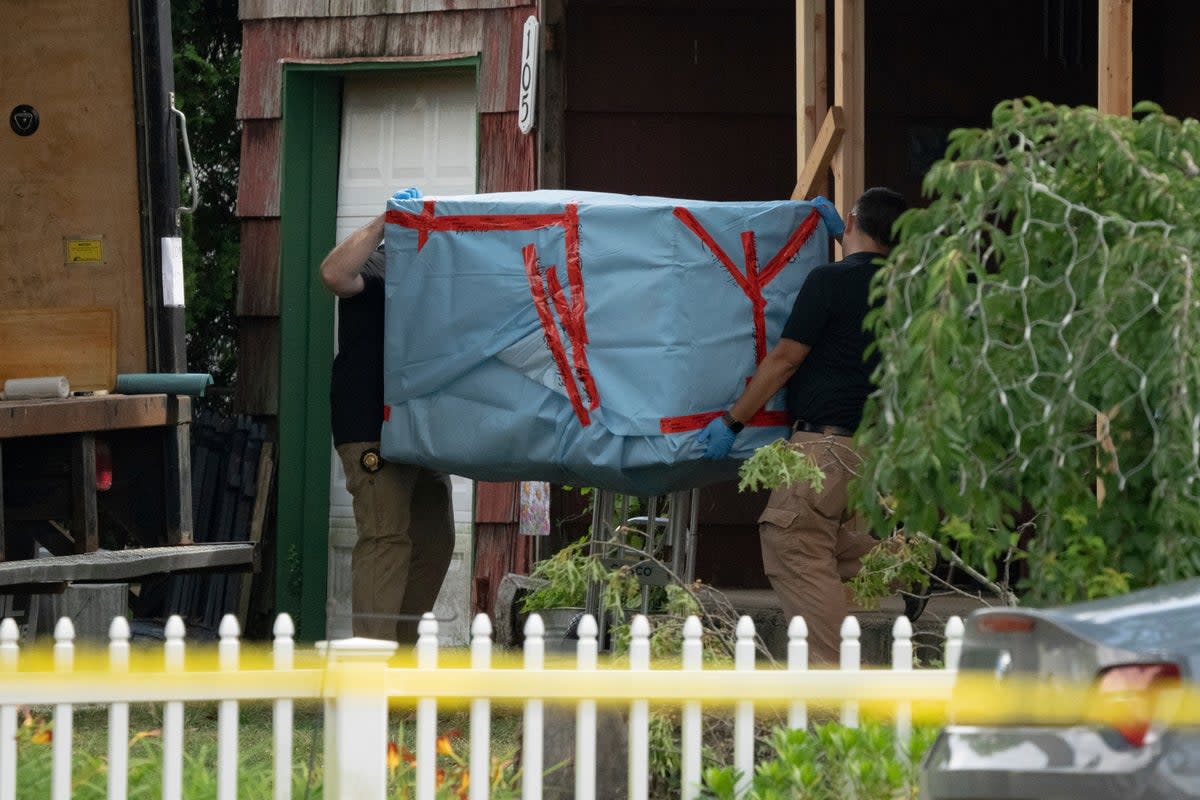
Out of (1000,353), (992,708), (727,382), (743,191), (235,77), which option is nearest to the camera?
(992,708)

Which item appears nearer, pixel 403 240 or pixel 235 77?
pixel 403 240

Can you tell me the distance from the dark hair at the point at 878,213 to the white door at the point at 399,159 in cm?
370

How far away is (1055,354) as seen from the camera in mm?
4668

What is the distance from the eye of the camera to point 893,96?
1025cm

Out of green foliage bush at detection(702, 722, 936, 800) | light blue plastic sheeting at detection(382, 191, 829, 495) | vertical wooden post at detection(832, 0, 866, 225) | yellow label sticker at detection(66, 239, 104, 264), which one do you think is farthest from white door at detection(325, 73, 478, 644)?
green foliage bush at detection(702, 722, 936, 800)

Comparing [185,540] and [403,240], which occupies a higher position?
[403,240]

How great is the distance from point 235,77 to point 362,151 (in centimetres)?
176

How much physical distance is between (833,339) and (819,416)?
0.26 metres

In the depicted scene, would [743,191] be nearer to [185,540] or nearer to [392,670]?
[185,540]

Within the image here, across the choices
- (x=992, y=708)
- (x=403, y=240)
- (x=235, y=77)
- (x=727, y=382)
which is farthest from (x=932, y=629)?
(x=235, y=77)

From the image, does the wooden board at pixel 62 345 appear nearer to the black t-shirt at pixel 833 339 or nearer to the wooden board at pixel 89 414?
the wooden board at pixel 89 414

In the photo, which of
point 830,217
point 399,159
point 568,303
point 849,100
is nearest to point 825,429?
point 830,217

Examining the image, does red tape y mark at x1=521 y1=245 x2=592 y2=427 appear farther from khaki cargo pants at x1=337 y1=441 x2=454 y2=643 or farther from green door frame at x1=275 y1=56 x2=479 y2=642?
green door frame at x1=275 y1=56 x2=479 y2=642

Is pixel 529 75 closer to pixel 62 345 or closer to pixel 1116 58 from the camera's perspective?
pixel 62 345
